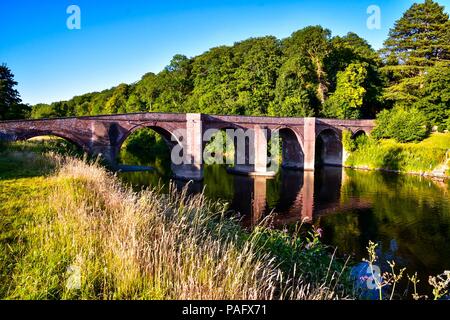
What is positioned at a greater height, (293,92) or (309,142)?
(293,92)

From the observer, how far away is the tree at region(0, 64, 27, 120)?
3484 cm

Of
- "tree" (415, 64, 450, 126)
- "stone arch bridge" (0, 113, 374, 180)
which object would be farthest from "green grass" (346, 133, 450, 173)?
"stone arch bridge" (0, 113, 374, 180)

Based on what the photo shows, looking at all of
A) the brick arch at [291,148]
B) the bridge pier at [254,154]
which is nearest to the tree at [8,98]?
the bridge pier at [254,154]

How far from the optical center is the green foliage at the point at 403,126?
3900 centimetres

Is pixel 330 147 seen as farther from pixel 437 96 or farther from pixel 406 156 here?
pixel 437 96

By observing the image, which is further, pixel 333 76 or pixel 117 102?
pixel 117 102

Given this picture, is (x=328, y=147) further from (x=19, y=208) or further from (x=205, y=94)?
(x=19, y=208)

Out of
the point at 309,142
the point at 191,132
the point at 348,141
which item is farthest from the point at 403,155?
the point at 191,132

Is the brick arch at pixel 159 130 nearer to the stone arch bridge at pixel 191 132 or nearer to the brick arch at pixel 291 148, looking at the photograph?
the stone arch bridge at pixel 191 132

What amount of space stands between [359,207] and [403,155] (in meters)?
20.2

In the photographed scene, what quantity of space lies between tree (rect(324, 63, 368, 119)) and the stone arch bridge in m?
3.87

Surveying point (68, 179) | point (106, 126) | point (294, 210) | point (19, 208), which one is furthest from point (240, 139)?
point (19, 208)

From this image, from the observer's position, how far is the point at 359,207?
68.8 feet

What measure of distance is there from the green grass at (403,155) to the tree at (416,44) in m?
9.82
